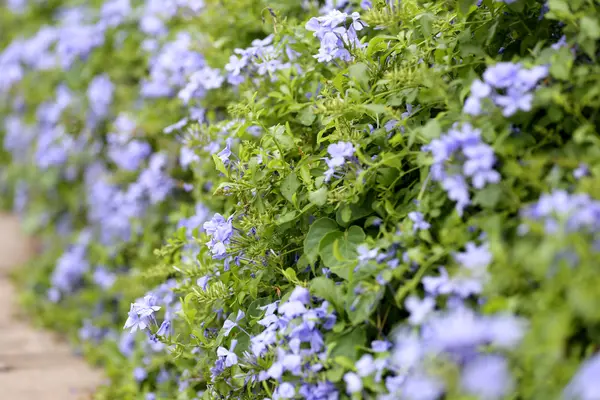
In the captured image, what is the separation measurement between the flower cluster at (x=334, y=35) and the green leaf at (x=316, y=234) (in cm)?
38

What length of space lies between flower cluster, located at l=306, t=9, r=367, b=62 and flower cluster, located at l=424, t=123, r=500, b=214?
45 cm

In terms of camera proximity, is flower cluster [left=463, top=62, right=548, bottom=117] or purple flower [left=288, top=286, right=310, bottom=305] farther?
purple flower [left=288, top=286, right=310, bottom=305]

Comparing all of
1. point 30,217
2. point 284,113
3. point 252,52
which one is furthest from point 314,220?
point 30,217

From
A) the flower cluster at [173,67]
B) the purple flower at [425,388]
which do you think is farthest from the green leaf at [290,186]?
the flower cluster at [173,67]

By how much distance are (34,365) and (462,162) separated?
1.99 m

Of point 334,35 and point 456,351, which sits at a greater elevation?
point 334,35

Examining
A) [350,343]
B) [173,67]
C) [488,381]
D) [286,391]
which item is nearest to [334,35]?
[350,343]

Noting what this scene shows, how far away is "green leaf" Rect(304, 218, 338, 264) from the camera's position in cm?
152

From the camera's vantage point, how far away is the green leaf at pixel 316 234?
1524 millimetres

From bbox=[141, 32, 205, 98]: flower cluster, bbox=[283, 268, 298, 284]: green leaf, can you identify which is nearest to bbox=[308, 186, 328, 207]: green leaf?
bbox=[283, 268, 298, 284]: green leaf

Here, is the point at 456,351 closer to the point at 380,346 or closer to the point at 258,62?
the point at 380,346

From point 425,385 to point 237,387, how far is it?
669 mm

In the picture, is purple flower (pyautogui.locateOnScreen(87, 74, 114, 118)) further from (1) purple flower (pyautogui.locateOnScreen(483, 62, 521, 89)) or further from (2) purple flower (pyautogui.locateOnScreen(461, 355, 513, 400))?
(2) purple flower (pyautogui.locateOnScreen(461, 355, 513, 400))

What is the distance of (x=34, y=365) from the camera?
260cm
